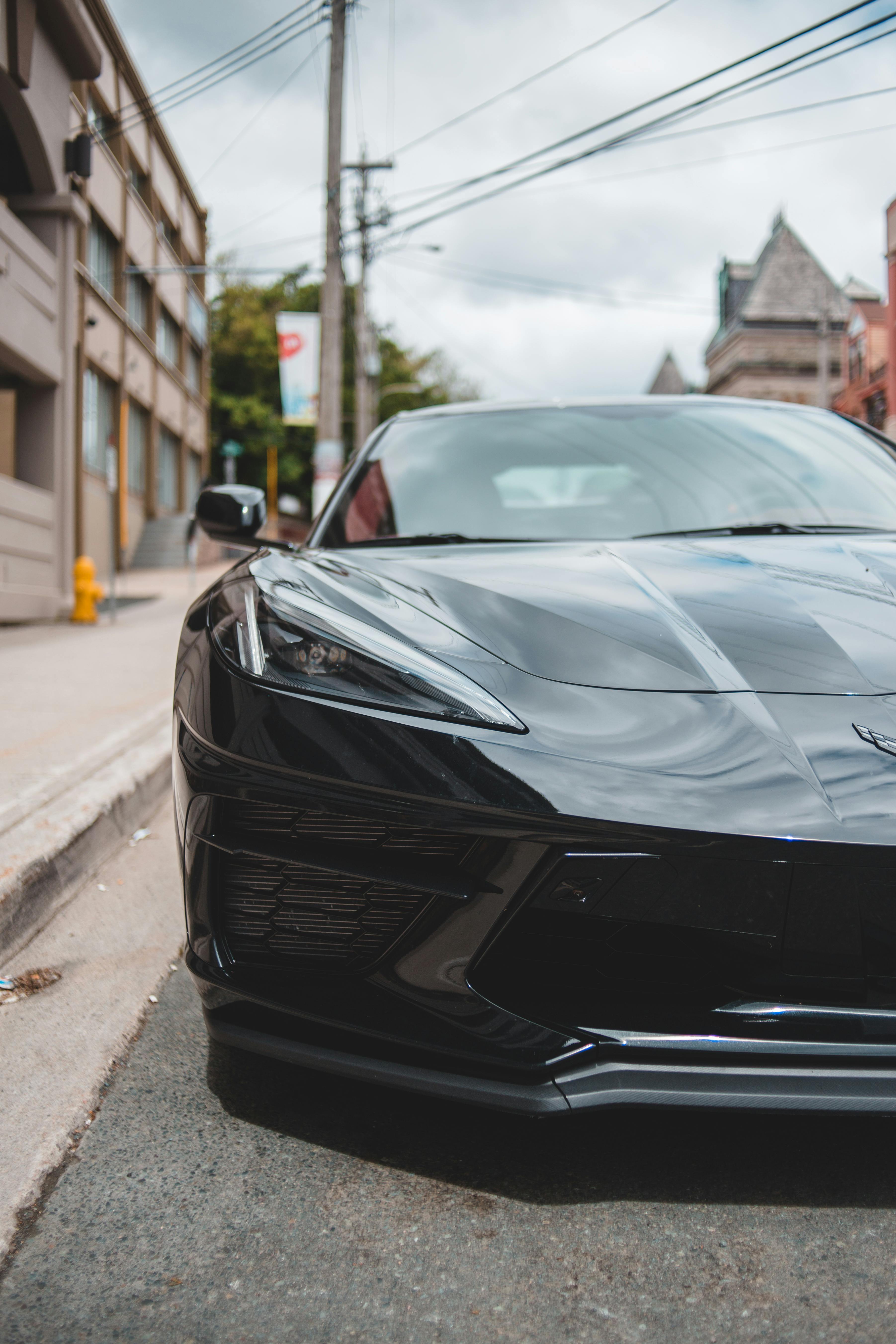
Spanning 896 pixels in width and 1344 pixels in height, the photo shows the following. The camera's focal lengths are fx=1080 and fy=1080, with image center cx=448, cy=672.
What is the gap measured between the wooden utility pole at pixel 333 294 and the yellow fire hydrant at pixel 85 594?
2.96 metres

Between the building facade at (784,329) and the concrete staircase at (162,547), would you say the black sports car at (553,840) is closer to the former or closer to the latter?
the concrete staircase at (162,547)

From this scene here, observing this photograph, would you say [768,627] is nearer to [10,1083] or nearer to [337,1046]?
[337,1046]

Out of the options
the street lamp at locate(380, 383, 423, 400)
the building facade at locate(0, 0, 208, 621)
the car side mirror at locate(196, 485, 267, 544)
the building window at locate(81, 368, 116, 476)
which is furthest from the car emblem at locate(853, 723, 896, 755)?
the street lamp at locate(380, 383, 423, 400)

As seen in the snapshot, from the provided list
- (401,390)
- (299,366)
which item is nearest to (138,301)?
(299,366)

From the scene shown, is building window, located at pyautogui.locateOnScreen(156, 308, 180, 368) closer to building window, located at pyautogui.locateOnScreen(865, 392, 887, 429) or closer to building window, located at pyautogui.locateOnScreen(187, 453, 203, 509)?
building window, located at pyautogui.locateOnScreen(187, 453, 203, 509)

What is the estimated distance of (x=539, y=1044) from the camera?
140cm

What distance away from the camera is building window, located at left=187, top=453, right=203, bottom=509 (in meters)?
32.0

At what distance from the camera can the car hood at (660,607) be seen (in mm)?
1657

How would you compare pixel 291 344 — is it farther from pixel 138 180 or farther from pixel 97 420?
pixel 138 180

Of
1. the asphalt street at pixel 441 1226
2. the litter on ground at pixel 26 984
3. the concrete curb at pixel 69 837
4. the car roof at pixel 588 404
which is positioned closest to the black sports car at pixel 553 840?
the asphalt street at pixel 441 1226

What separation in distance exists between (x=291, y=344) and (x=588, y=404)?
42.5 ft

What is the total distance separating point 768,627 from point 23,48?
1186cm

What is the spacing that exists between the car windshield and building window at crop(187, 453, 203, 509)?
2928cm

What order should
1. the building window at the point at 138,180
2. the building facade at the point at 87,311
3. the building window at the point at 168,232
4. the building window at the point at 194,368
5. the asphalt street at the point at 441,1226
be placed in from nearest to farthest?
the asphalt street at the point at 441,1226 → the building facade at the point at 87,311 → the building window at the point at 138,180 → the building window at the point at 168,232 → the building window at the point at 194,368
